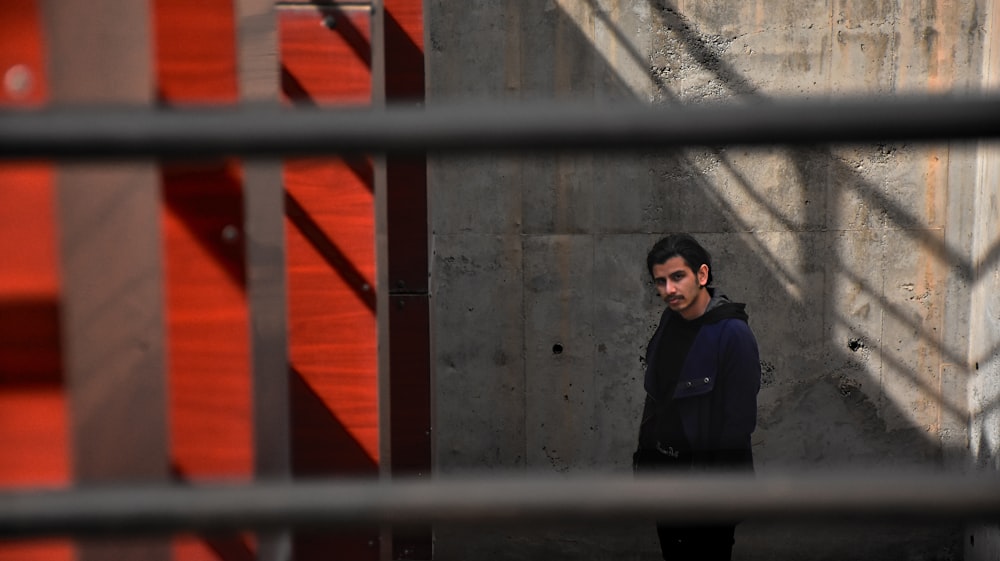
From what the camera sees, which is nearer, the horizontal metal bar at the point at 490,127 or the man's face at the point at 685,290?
the horizontal metal bar at the point at 490,127

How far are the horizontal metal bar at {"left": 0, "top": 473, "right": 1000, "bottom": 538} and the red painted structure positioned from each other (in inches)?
4.5

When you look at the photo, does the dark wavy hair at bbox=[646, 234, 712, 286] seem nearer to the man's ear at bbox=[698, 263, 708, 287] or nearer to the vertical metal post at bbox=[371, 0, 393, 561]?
the man's ear at bbox=[698, 263, 708, 287]

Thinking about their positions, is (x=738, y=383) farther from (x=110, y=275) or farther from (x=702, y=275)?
(x=110, y=275)

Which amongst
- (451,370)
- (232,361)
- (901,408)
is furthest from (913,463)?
(232,361)

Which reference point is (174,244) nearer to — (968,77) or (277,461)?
(277,461)

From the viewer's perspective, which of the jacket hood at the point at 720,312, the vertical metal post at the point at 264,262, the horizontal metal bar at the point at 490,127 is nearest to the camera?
the horizontal metal bar at the point at 490,127

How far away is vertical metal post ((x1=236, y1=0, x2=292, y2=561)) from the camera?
1733 millimetres

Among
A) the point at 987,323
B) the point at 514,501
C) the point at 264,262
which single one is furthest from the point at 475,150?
the point at 987,323

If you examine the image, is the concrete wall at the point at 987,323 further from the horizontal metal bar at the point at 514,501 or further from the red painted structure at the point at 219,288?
the horizontal metal bar at the point at 514,501

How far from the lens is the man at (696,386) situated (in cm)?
440

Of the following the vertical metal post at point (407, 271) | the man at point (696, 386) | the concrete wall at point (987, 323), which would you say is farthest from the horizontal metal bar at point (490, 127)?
the concrete wall at point (987, 323)

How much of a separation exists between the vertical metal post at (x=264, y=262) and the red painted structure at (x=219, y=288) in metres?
0.05

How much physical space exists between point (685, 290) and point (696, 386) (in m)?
0.48

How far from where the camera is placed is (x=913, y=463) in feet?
21.6
